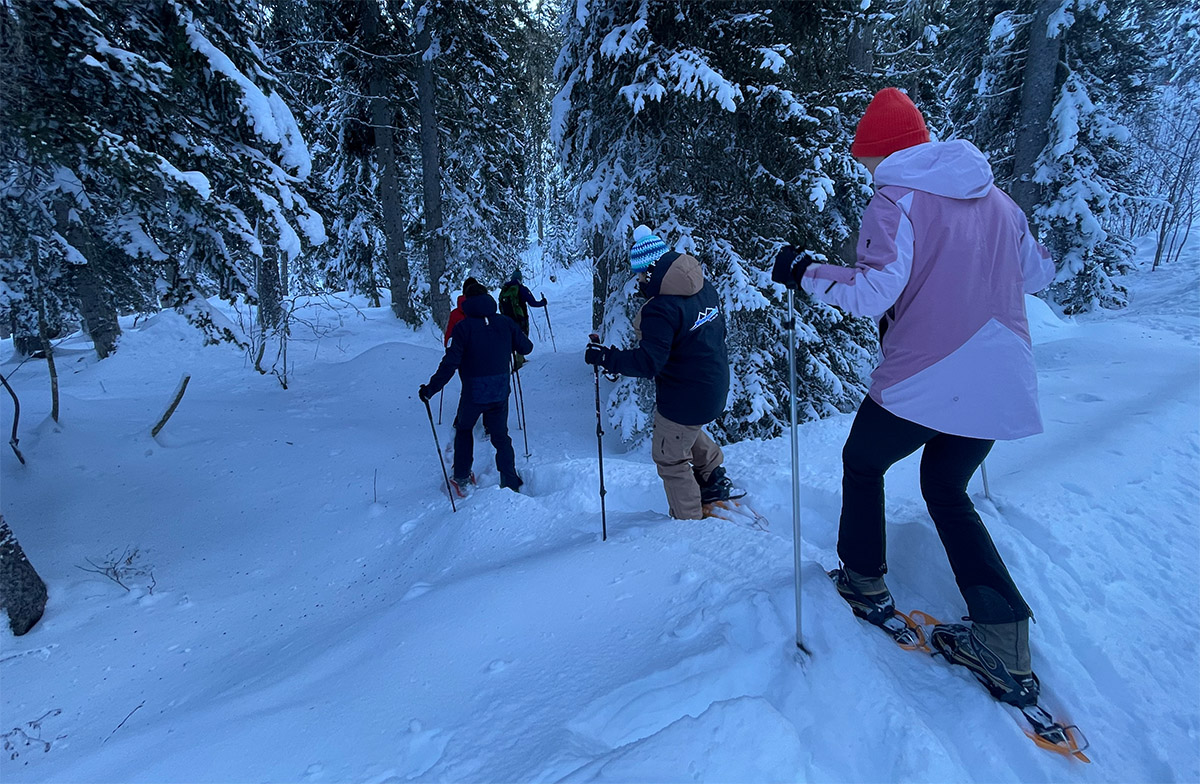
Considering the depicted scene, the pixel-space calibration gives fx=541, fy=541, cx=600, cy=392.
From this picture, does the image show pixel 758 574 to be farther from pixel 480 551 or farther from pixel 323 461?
pixel 323 461

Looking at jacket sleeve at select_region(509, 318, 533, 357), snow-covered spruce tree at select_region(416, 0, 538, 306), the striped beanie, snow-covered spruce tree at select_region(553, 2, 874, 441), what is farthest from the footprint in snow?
snow-covered spruce tree at select_region(416, 0, 538, 306)

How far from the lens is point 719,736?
182cm

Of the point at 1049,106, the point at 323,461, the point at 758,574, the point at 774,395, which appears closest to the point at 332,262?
the point at 323,461

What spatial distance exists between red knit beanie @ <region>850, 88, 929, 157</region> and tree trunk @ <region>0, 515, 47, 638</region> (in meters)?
5.43

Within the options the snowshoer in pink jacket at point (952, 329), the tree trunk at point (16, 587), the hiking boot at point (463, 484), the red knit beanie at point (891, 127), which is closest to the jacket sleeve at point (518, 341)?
the hiking boot at point (463, 484)

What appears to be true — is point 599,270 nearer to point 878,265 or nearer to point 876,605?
point 878,265

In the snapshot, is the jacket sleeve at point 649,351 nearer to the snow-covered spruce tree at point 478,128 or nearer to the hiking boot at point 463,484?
the hiking boot at point 463,484

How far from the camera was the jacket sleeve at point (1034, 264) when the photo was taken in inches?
92.0

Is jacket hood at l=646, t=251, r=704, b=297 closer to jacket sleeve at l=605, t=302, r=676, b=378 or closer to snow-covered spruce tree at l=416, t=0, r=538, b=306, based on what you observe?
jacket sleeve at l=605, t=302, r=676, b=378

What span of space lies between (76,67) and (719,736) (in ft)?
18.4

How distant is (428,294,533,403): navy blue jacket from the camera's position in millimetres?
5145

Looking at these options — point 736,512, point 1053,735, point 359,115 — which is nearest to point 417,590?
point 736,512

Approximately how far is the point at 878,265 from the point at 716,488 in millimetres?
2304

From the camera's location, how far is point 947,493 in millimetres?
2262
